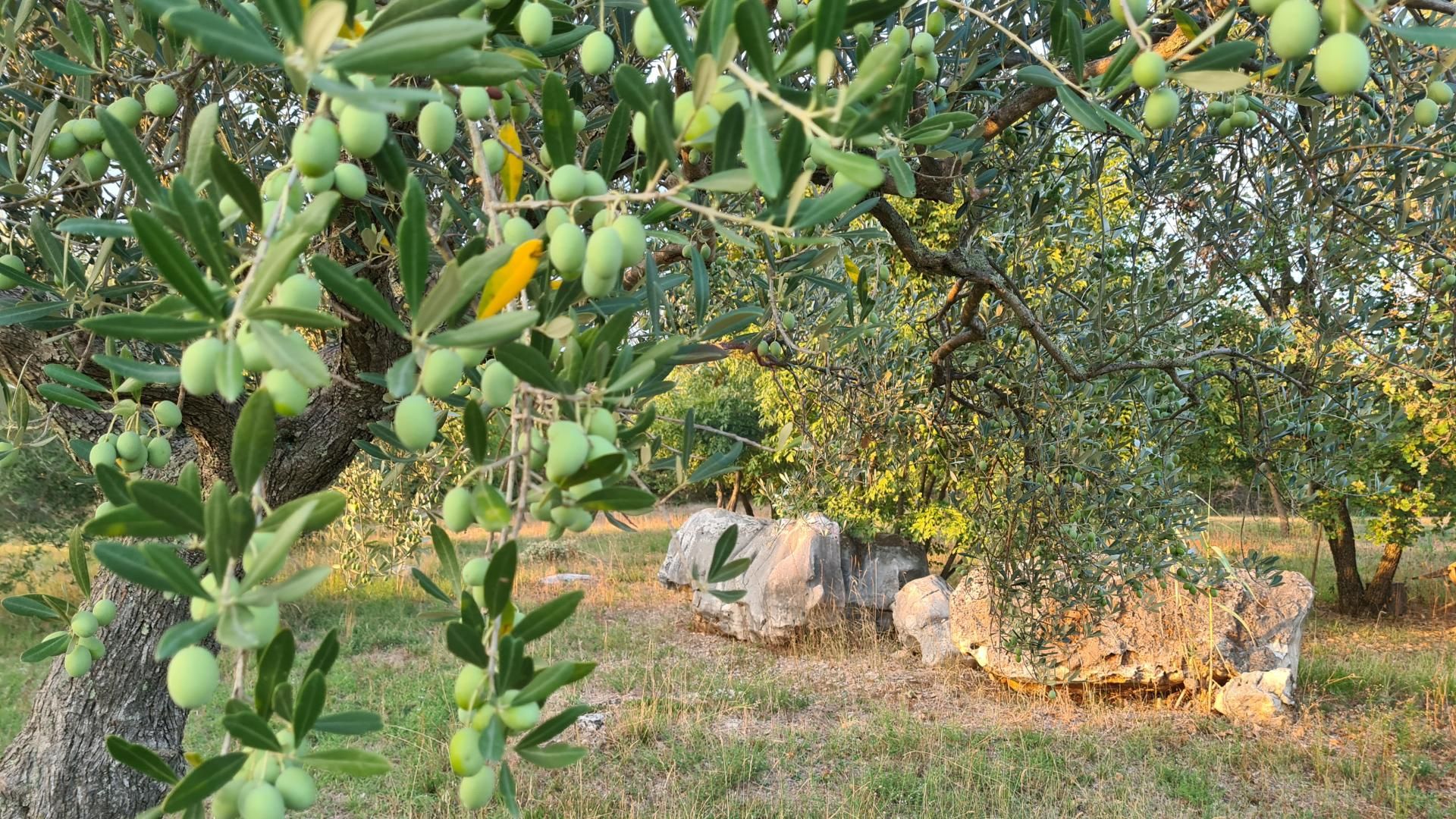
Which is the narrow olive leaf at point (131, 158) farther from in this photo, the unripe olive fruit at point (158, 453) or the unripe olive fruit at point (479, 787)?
the unripe olive fruit at point (158, 453)

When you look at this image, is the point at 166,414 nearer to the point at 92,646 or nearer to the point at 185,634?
the point at 92,646

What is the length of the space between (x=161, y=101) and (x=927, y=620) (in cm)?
701

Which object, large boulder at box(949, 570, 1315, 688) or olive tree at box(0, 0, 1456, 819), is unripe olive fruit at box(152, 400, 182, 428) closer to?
olive tree at box(0, 0, 1456, 819)

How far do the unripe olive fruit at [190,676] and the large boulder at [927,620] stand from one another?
671 centimetres

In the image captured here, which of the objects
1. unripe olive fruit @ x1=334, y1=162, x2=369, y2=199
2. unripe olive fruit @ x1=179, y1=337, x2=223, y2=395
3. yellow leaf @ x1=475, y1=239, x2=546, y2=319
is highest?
unripe olive fruit @ x1=334, y1=162, x2=369, y2=199

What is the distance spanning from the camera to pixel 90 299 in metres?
0.88

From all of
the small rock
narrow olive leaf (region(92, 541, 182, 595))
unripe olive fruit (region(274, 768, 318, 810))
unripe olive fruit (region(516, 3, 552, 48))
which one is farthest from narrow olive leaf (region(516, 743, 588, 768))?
the small rock

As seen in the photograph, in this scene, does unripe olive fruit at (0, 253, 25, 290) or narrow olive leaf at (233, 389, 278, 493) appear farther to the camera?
unripe olive fruit at (0, 253, 25, 290)

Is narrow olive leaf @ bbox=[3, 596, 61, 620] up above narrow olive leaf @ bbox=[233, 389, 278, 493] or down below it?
below

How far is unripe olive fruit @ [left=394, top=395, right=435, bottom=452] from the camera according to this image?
48 centimetres

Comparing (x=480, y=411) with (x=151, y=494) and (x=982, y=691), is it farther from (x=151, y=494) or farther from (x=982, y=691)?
(x=982, y=691)

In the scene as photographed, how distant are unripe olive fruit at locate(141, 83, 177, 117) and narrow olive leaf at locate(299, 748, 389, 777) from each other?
73cm

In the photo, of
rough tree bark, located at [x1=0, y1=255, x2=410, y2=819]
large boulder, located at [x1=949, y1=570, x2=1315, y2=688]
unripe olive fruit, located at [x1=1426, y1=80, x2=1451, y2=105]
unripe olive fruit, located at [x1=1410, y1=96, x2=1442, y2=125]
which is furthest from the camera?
large boulder, located at [x1=949, y1=570, x2=1315, y2=688]

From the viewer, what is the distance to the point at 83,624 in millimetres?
891
